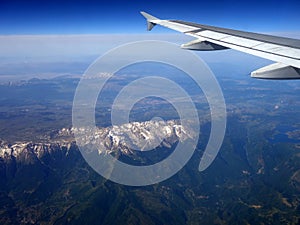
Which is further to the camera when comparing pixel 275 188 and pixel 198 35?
pixel 275 188

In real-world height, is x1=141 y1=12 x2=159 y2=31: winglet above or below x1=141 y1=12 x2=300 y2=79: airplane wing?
above

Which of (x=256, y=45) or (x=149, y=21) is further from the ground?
(x=149, y=21)

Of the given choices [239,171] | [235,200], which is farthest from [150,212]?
[239,171]

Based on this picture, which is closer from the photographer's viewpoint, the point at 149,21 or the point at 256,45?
the point at 256,45

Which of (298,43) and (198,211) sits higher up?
(298,43)

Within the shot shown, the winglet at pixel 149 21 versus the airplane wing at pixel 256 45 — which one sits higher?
the winglet at pixel 149 21

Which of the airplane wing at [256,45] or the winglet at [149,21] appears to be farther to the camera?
the winglet at [149,21]

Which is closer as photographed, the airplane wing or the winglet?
the airplane wing

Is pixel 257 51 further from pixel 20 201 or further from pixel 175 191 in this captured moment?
pixel 20 201
